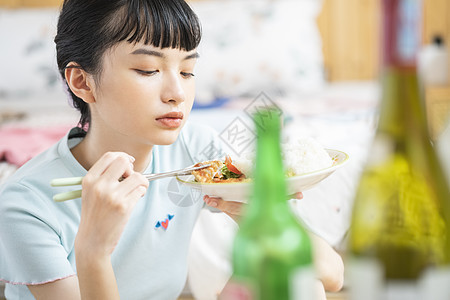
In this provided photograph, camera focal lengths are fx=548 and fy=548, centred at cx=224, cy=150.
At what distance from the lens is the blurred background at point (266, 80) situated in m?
1.78

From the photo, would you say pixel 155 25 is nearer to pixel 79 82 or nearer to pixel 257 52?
pixel 79 82

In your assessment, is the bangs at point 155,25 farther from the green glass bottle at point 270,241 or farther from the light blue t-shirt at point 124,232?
the green glass bottle at point 270,241

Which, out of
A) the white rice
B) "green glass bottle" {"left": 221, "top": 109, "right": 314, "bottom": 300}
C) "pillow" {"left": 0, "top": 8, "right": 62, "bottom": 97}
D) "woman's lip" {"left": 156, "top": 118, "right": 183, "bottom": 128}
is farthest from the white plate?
"pillow" {"left": 0, "top": 8, "right": 62, "bottom": 97}

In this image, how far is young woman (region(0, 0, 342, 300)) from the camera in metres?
1.03

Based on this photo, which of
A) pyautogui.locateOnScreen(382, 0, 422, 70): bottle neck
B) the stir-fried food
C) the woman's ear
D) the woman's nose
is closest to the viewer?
pyautogui.locateOnScreen(382, 0, 422, 70): bottle neck

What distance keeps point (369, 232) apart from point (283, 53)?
2.65 metres

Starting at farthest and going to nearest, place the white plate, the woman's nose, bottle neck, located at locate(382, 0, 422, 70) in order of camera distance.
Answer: the woman's nose, the white plate, bottle neck, located at locate(382, 0, 422, 70)

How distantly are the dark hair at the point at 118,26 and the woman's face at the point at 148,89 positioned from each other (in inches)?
0.8

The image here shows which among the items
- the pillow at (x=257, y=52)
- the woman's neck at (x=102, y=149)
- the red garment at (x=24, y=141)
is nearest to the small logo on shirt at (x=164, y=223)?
the woman's neck at (x=102, y=149)

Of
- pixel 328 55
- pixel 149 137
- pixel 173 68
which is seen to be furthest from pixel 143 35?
pixel 328 55

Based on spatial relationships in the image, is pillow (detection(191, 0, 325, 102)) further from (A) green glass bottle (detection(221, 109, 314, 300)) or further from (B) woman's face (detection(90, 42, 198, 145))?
(A) green glass bottle (detection(221, 109, 314, 300))

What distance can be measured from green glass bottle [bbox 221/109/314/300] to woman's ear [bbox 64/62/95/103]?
80cm

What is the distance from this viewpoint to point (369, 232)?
47 centimetres

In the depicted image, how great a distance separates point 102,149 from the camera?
1221mm
